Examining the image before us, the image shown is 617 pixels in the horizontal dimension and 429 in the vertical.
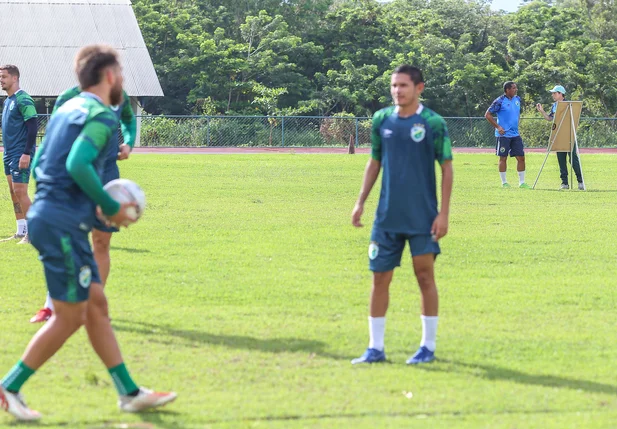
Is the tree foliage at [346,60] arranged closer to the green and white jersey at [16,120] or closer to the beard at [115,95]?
the green and white jersey at [16,120]

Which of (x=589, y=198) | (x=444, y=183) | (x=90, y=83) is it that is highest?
(x=90, y=83)

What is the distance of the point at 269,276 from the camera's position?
10414mm

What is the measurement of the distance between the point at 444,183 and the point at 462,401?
5.26 ft

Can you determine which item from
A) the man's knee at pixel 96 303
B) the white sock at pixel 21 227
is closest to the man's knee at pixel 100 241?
the man's knee at pixel 96 303

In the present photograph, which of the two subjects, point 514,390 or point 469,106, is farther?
point 469,106

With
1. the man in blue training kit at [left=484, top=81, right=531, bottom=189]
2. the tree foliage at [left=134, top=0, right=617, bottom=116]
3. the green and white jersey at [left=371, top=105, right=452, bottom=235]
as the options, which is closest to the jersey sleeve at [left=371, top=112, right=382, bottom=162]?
the green and white jersey at [left=371, top=105, right=452, bottom=235]

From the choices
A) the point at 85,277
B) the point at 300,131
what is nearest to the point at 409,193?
the point at 85,277

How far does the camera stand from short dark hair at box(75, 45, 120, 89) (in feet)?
18.2

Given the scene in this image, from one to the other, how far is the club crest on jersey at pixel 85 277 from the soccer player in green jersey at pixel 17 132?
6.87 meters

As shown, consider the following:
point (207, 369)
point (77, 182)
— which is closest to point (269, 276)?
point (207, 369)

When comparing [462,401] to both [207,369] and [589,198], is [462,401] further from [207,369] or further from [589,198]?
[589,198]

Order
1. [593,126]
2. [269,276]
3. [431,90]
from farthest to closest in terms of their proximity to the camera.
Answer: [431,90]
[593,126]
[269,276]

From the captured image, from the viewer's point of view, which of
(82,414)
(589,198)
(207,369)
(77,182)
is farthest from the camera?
(589,198)

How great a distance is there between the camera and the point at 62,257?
544 cm
